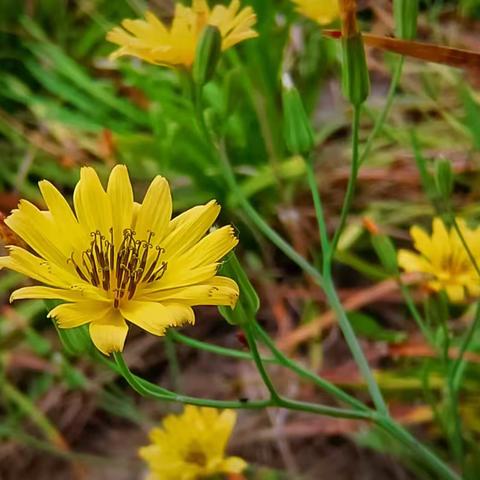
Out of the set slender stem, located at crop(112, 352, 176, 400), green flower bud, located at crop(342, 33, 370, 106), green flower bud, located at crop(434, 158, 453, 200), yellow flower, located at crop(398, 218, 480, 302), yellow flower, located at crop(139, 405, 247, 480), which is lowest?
yellow flower, located at crop(139, 405, 247, 480)

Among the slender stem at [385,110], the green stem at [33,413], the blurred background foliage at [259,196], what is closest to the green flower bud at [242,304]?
the slender stem at [385,110]

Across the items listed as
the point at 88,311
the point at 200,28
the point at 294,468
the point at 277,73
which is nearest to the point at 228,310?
the point at 88,311

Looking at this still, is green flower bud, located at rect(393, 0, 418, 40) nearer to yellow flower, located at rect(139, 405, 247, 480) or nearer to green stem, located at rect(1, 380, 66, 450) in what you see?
yellow flower, located at rect(139, 405, 247, 480)

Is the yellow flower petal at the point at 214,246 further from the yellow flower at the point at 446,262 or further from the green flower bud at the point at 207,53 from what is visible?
the yellow flower at the point at 446,262

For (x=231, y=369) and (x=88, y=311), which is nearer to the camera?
(x=88, y=311)

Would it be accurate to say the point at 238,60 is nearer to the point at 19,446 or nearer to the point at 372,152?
the point at 372,152

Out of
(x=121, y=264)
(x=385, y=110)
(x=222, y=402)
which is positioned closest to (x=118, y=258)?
(x=121, y=264)

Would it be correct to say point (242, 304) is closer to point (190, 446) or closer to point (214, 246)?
point (214, 246)

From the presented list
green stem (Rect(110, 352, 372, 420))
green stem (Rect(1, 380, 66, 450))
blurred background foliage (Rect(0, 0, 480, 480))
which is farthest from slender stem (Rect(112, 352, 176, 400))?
green stem (Rect(1, 380, 66, 450))
